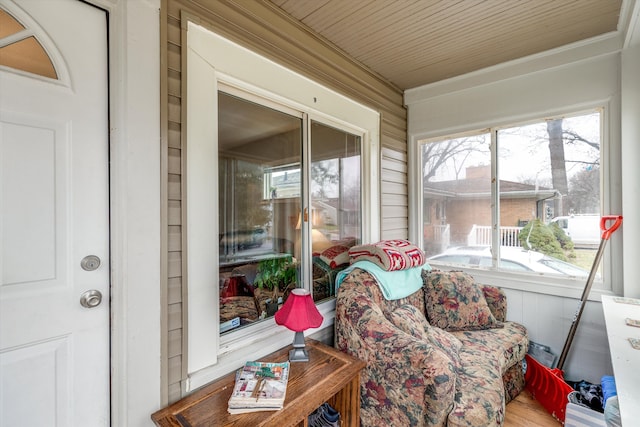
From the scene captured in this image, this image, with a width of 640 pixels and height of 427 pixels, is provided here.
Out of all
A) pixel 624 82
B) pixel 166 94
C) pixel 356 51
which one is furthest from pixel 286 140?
pixel 624 82

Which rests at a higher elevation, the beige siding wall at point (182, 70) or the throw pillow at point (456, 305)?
the beige siding wall at point (182, 70)

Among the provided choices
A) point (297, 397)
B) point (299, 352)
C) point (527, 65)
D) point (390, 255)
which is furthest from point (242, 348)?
point (527, 65)

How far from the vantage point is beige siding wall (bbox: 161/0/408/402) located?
4.06 feet

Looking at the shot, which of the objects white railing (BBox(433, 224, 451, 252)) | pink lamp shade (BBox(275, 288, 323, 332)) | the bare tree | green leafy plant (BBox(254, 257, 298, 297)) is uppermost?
the bare tree

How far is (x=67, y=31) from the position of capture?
41.9 inches

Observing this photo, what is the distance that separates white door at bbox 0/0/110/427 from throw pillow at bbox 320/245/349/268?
1.46m

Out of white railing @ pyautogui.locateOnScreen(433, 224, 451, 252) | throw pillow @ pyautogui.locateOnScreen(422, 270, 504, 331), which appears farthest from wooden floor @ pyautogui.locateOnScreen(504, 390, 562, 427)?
white railing @ pyautogui.locateOnScreen(433, 224, 451, 252)

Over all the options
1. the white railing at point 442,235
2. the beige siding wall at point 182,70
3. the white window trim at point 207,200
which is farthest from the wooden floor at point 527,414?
the beige siding wall at point 182,70

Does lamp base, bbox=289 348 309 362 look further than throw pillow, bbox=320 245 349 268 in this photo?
No

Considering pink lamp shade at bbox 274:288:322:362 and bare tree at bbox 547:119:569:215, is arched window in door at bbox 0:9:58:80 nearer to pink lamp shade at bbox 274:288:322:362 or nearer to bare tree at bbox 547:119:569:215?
pink lamp shade at bbox 274:288:322:362

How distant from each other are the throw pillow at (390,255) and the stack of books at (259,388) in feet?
3.24

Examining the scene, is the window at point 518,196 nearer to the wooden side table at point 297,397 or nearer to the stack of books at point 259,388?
the wooden side table at point 297,397

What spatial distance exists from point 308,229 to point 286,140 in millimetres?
667

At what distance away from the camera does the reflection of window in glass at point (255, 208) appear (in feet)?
5.12
